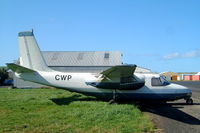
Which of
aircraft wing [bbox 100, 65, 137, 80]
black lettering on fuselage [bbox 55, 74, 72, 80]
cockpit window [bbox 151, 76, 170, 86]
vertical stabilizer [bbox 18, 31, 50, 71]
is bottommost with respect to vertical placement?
cockpit window [bbox 151, 76, 170, 86]

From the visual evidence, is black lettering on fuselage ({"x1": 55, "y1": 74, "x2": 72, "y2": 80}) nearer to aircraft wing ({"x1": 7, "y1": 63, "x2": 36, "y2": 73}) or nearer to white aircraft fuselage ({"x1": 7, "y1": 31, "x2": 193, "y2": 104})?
white aircraft fuselage ({"x1": 7, "y1": 31, "x2": 193, "y2": 104})

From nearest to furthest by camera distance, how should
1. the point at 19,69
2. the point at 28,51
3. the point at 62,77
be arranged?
1. the point at 19,69
2. the point at 62,77
3. the point at 28,51

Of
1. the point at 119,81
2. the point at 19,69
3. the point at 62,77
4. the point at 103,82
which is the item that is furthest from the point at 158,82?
the point at 19,69

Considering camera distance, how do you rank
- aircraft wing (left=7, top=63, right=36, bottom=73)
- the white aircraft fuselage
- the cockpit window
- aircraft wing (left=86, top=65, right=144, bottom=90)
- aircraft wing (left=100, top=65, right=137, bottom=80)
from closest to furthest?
1. aircraft wing (left=100, top=65, right=137, bottom=80)
2. aircraft wing (left=7, top=63, right=36, bottom=73)
3. aircraft wing (left=86, top=65, right=144, bottom=90)
4. the white aircraft fuselage
5. the cockpit window

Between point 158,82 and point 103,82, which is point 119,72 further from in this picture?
point 158,82

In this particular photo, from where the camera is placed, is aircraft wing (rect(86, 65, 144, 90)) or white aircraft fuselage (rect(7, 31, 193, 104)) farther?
white aircraft fuselage (rect(7, 31, 193, 104))

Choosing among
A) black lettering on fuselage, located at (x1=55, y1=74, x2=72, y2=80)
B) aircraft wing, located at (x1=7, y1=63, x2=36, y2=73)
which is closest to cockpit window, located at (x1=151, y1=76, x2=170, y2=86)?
black lettering on fuselage, located at (x1=55, y1=74, x2=72, y2=80)

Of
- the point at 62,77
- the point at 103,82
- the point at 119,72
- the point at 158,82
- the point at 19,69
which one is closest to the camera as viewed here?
the point at 119,72

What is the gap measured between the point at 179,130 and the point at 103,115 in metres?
3.36

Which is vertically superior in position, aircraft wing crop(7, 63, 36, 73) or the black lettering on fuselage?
aircraft wing crop(7, 63, 36, 73)

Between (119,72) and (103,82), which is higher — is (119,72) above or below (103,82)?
above

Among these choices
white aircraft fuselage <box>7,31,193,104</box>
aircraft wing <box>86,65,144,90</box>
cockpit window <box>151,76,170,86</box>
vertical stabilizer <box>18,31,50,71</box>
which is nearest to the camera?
aircraft wing <box>86,65,144,90</box>

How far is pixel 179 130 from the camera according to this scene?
844 centimetres

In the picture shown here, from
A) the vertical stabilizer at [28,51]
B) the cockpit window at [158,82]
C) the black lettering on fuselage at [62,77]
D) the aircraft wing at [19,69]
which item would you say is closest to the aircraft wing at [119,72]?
the cockpit window at [158,82]
